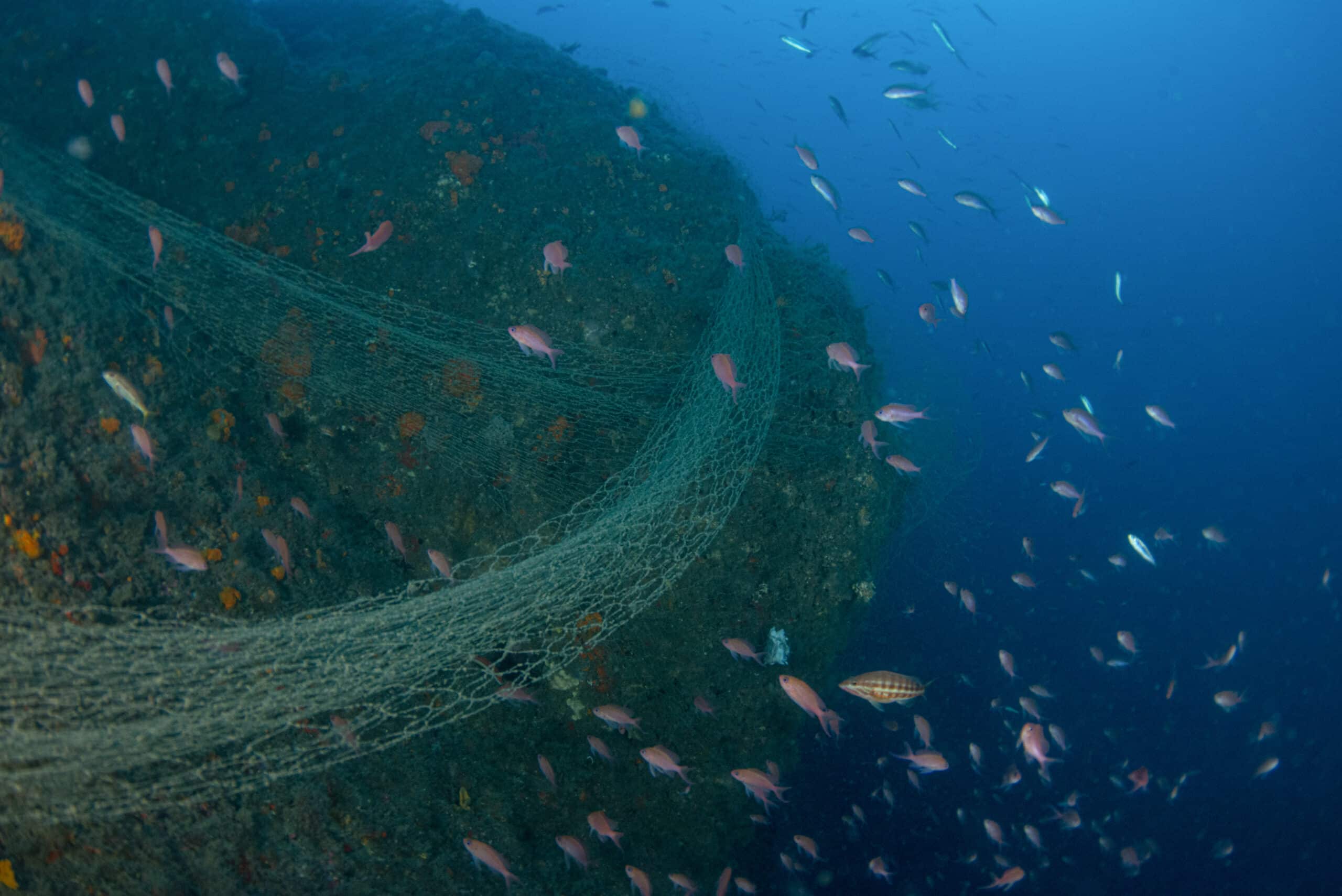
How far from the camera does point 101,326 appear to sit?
13.5 feet

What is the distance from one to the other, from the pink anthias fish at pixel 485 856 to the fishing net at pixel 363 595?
879 mm

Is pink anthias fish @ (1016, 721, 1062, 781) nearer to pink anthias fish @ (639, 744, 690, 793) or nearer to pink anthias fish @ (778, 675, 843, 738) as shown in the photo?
pink anthias fish @ (778, 675, 843, 738)

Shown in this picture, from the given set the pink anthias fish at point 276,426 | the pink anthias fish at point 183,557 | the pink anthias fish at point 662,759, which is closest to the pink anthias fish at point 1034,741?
the pink anthias fish at point 662,759

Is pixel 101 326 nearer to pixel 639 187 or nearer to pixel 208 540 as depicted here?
pixel 208 540

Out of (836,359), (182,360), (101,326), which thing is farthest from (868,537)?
(101,326)

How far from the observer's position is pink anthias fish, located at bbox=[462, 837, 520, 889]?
3.90 m

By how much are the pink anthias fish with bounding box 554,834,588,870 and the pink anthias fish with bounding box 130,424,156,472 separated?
4.05 metres

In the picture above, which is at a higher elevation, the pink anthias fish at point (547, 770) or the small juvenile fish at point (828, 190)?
the small juvenile fish at point (828, 190)

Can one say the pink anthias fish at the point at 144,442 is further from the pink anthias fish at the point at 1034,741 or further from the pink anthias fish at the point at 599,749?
the pink anthias fish at the point at 1034,741

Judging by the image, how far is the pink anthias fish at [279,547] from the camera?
3.91 metres

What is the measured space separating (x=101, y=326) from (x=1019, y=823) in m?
20.8

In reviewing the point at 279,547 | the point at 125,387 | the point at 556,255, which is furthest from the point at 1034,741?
the point at 125,387

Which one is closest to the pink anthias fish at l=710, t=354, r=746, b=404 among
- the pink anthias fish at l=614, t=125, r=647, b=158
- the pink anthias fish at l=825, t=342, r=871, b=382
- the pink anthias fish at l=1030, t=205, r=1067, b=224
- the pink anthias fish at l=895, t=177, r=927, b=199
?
the pink anthias fish at l=825, t=342, r=871, b=382

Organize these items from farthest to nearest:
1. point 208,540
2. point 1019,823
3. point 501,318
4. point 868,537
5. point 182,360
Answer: point 1019,823
point 868,537
point 501,318
point 182,360
point 208,540
